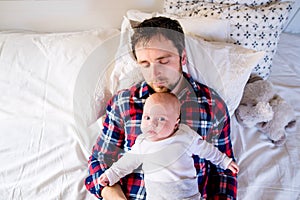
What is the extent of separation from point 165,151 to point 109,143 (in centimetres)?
23

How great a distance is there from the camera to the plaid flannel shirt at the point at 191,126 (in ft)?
2.81

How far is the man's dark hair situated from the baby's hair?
13 centimetres

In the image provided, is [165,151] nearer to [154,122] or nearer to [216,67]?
[154,122]

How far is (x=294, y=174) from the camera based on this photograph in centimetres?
89

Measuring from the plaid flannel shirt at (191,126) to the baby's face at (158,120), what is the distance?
0.26 feet

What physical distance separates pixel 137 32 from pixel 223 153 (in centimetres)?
48

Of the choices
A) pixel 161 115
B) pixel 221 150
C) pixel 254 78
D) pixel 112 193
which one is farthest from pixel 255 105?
pixel 112 193

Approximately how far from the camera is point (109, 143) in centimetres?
90

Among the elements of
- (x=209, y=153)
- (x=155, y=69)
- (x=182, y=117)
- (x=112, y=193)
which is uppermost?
(x=155, y=69)

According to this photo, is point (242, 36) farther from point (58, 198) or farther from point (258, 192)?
point (58, 198)

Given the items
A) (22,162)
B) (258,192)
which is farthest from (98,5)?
(258,192)

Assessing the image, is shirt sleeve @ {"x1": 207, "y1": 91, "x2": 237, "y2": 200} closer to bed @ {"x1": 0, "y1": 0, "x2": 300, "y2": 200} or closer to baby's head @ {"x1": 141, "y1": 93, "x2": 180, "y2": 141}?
bed @ {"x1": 0, "y1": 0, "x2": 300, "y2": 200}

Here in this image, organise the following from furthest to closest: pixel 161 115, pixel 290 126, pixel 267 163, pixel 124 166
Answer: pixel 290 126, pixel 267 163, pixel 124 166, pixel 161 115

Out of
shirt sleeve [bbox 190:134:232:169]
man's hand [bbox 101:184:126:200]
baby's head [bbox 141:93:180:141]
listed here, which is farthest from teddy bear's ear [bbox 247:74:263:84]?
man's hand [bbox 101:184:126:200]
